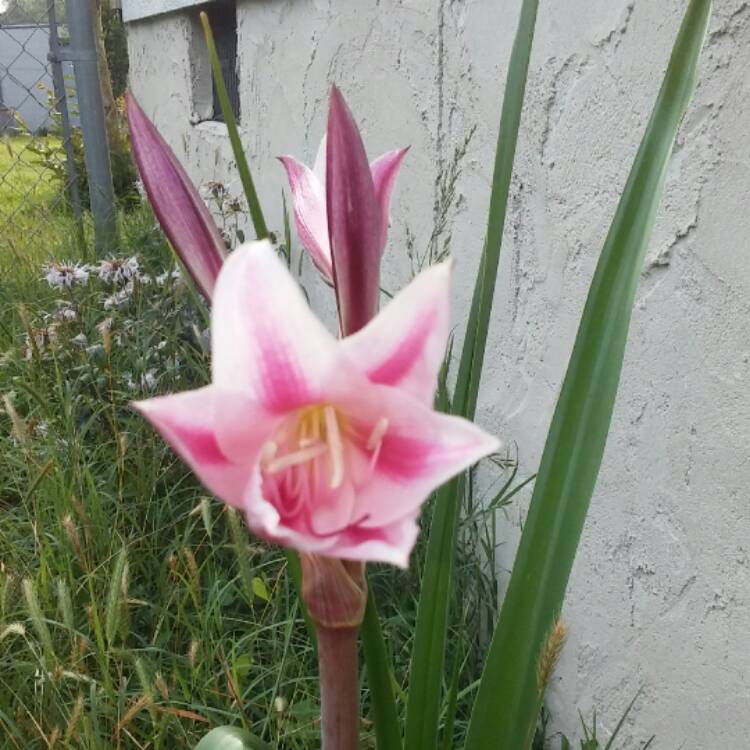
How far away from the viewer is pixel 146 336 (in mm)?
2170

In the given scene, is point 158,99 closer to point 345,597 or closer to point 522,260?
point 522,260

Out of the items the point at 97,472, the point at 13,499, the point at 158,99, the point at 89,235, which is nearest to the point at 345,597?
the point at 97,472

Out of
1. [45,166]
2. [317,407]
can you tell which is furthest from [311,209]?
[45,166]

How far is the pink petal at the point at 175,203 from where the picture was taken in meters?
0.59

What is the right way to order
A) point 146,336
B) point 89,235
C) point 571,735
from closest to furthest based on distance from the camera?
point 571,735, point 146,336, point 89,235

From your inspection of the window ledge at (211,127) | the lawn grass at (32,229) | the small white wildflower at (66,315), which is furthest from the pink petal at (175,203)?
the window ledge at (211,127)

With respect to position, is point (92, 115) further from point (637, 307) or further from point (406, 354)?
point (406, 354)

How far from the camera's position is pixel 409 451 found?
1.39 ft

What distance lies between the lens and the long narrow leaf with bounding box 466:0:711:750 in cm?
64

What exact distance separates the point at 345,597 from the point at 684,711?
0.81m

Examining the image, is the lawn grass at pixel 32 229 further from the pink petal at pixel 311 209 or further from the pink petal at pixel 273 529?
the pink petal at pixel 273 529

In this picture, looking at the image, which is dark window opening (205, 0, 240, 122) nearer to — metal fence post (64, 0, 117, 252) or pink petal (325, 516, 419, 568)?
metal fence post (64, 0, 117, 252)

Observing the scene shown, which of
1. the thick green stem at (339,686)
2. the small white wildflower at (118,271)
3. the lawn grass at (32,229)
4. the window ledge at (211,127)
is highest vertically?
the window ledge at (211,127)

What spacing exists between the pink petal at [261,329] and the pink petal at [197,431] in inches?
0.6
